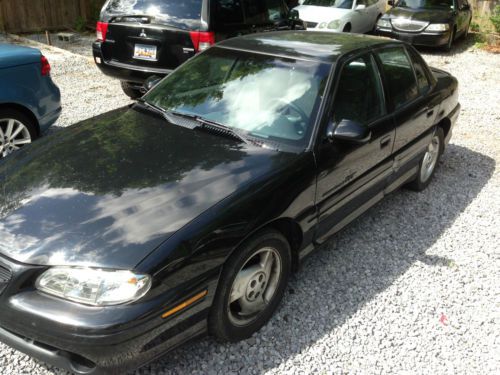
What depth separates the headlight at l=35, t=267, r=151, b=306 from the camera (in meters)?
2.20

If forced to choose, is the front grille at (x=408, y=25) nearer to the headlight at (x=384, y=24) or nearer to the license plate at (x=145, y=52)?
the headlight at (x=384, y=24)

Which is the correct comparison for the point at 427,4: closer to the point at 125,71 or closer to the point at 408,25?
the point at 408,25

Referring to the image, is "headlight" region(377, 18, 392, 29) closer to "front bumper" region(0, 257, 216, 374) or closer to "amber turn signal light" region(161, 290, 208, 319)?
"amber turn signal light" region(161, 290, 208, 319)

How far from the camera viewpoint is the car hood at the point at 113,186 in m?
2.32

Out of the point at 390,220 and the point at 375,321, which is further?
the point at 390,220

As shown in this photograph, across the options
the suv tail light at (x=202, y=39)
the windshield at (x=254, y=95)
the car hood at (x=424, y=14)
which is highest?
the windshield at (x=254, y=95)

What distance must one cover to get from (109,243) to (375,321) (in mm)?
1847

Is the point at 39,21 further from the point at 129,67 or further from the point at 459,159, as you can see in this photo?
the point at 459,159

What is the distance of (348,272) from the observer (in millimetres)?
3678

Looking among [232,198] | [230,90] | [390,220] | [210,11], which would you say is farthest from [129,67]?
[232,198]

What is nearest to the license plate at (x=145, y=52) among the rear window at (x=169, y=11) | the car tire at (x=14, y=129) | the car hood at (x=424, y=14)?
the rear window at (x=169, y=11)

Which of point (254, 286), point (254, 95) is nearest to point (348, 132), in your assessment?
point (254, 95)

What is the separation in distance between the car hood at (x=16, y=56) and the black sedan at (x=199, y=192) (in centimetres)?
190

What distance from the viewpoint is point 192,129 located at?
331cm
